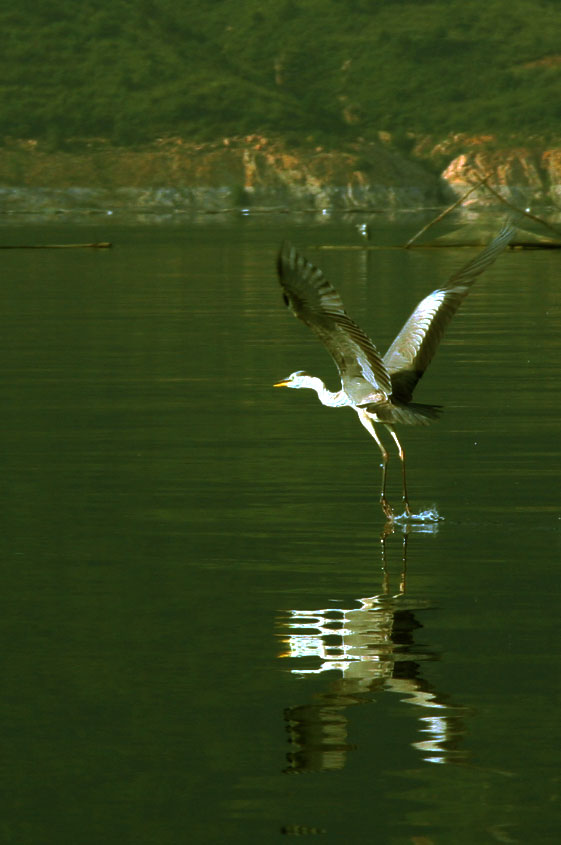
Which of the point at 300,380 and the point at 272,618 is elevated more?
the point at 300,380

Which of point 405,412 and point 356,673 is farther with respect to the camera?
point 405,412

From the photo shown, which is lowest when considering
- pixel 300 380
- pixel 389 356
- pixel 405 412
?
pixel 405 412

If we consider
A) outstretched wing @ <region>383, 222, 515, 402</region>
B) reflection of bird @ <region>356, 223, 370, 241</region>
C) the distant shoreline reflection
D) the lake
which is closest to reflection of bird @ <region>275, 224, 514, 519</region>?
outstretched wing @ <region>383, 222, 515, 402</region>

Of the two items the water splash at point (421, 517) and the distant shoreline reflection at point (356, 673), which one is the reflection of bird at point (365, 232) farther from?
the distant shoreline reflection at point (356, 673)

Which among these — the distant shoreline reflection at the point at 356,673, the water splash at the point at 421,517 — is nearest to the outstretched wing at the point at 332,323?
the water splash at the point at 421,517

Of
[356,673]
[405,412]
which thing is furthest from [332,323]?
[356,673]

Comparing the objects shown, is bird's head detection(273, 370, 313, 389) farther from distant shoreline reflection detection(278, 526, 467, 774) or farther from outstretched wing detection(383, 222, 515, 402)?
distant shoreline reflection detection(278, 526, 467, 774)

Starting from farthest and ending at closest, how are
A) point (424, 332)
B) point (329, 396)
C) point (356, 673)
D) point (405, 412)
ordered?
point (329, 396) → point (424, 332) → point (405, 412) → point (356, 673)

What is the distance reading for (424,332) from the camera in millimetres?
15109

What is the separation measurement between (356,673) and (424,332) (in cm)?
547

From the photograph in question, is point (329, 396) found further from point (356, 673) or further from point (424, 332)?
point (356, 673)

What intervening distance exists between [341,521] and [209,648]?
13.7 feet

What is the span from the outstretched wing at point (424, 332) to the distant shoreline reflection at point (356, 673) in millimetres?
2787

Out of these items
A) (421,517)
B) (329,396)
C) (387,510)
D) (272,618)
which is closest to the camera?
(272,618)
